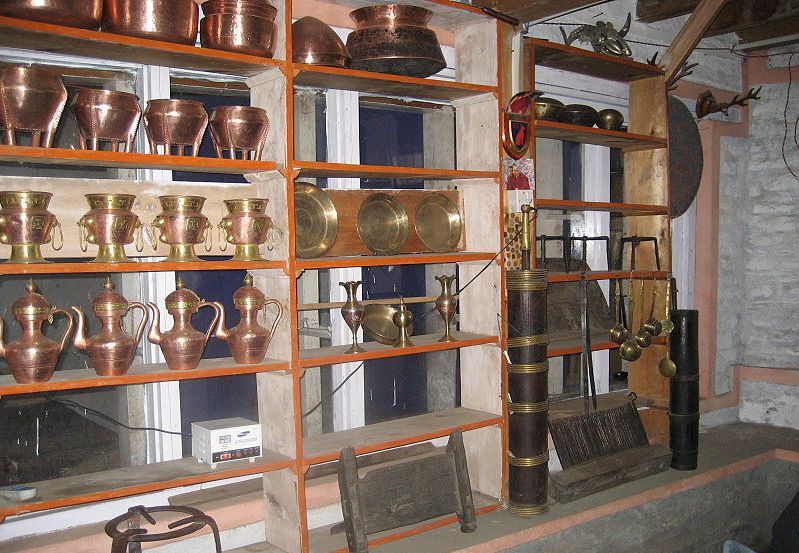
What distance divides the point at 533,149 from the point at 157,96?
1.68 metres

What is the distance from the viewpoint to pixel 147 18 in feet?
7.77

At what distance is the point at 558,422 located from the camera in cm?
369

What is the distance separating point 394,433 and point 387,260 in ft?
2.45

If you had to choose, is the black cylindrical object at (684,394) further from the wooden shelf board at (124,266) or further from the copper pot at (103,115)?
the copper pot at (103,115)

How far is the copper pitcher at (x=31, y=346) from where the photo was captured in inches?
89.8

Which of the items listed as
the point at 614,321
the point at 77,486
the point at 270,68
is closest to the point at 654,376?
the point at 614,321

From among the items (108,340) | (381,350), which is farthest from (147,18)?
(381,350)

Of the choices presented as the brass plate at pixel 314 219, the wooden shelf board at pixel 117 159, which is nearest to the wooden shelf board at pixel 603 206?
the brass plate at pixel 314 219

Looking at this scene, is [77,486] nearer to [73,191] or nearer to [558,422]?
[73,191]

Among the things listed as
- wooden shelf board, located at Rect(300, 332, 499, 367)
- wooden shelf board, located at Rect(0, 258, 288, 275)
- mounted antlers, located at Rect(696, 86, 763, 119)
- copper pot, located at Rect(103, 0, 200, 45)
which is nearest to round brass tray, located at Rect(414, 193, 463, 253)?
wooden shelf board, located at Rect(300, 332, 499, 367)

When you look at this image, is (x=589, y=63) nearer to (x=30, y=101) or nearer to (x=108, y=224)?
(x=108, y=224)

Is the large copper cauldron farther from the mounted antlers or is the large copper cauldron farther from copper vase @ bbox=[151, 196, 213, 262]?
the mounted antlers

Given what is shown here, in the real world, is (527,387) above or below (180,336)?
below

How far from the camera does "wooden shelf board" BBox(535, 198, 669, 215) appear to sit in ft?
11.4
